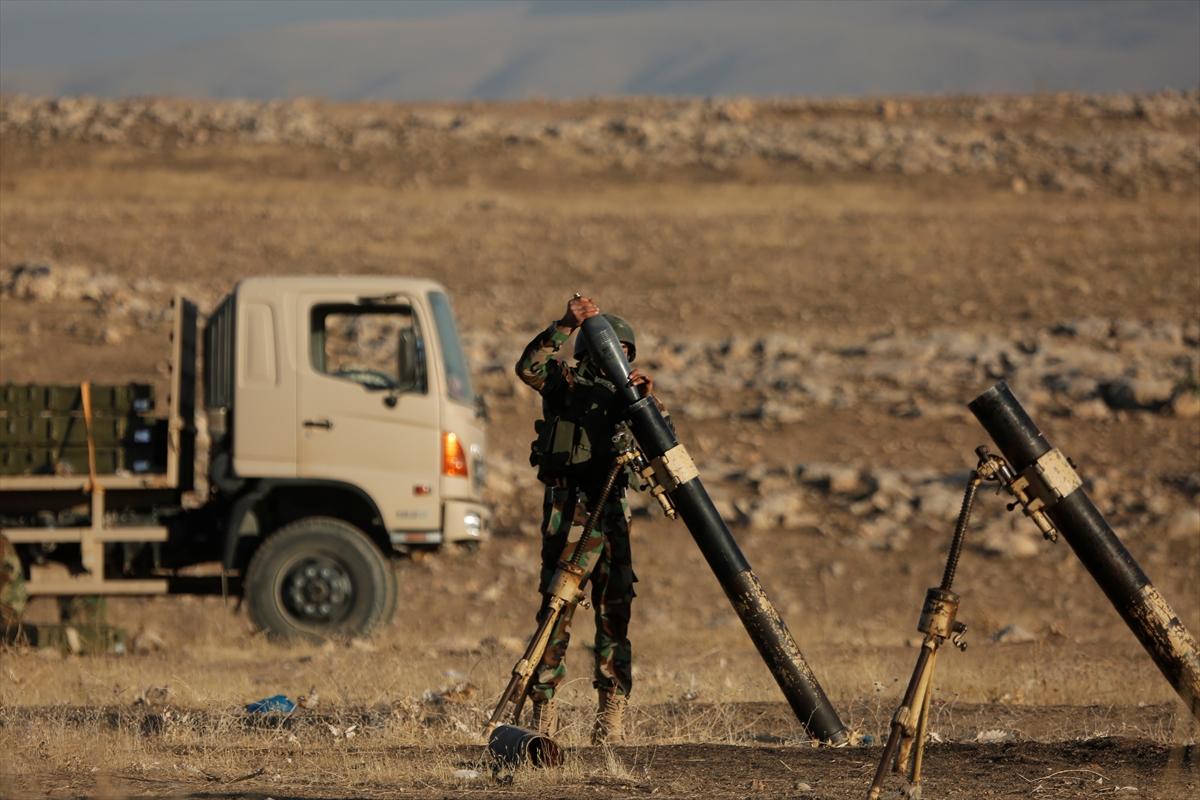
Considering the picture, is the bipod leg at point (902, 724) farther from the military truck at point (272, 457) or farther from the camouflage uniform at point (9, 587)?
the camouflage uniform at point (9, 587)

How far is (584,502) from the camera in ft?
25.0

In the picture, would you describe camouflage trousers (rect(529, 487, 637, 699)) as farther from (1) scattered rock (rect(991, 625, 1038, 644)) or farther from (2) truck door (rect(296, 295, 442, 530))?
(1) scattered rock (rect(991, 625, 1038, 644))

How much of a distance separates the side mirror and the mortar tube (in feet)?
23.2

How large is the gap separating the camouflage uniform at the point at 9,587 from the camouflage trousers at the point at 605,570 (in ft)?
20.5

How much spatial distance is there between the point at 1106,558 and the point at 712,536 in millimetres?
1675

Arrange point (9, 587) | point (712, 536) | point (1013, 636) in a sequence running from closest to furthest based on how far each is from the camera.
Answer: point (712, 536), point (9, 587), point (1013, 636)

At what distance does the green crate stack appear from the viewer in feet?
41.1

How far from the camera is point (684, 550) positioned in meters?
18.1

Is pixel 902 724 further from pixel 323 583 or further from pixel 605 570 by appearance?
pixel 323 583

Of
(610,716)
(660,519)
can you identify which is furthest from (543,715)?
(660,519)

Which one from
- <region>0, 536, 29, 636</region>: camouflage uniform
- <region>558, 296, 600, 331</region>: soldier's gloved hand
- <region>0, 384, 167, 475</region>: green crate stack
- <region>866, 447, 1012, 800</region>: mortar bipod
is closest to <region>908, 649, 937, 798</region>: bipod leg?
<region>866, 447, 1012, 800</region>: mortar bipod

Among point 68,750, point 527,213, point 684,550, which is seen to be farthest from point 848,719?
point 527,213

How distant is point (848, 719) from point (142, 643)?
23.2ft

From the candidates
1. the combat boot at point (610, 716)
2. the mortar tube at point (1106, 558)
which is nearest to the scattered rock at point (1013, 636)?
the combat boot at point (610, 716)
